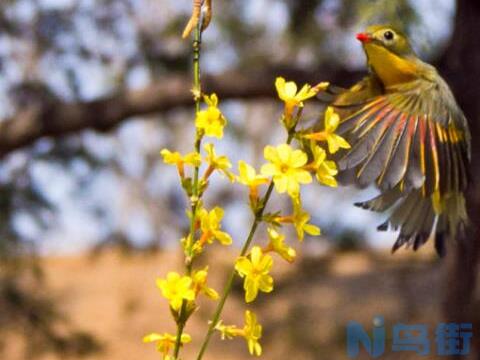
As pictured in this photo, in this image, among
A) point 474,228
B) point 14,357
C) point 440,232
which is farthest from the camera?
point 14,357

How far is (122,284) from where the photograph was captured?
21.9ft

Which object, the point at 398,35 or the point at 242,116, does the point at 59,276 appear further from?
the point at 398,35

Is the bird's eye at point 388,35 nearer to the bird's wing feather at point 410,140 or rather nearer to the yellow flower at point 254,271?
the bird's wing feather at point 410,140

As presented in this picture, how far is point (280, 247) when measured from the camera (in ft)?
2.59

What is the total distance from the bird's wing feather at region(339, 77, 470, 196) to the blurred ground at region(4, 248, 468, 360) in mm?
4054

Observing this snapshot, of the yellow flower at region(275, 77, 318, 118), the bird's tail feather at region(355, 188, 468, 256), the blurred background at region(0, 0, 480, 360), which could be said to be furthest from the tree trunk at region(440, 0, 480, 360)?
the yellow flower at region(275, 77, 318, 118)

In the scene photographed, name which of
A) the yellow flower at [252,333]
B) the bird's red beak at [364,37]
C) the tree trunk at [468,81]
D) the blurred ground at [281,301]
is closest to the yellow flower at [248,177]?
the yellow flower at [252,333]

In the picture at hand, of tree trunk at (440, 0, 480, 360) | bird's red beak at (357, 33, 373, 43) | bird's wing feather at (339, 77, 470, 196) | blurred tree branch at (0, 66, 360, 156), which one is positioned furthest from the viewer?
blurred tree branch at (0, 66, 360, 156)

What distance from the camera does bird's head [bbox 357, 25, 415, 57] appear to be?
1042 mm

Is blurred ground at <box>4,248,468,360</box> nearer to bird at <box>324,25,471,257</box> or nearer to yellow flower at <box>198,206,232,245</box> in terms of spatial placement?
bird at <box>324,25,471,257</box>

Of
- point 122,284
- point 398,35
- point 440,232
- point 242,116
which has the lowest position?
point 440,232

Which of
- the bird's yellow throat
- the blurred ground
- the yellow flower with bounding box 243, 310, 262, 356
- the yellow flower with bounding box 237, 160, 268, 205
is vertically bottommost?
the yellow flower with bounding box 243, 310, 262, 356

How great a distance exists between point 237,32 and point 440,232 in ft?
19.3

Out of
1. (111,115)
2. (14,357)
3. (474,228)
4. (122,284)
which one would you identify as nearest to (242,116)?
(122,284)
